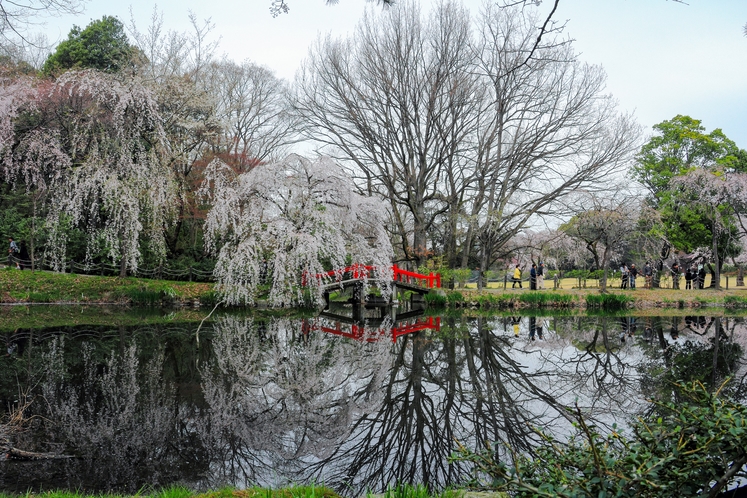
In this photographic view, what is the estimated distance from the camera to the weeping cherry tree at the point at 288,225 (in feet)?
46.0

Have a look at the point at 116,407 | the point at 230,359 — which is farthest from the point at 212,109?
the point at 116,407

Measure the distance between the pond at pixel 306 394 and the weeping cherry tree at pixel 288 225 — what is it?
2.18 m

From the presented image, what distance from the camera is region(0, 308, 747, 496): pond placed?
15.2ft

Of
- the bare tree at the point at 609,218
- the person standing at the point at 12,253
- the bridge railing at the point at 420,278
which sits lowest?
the bridge railing at the point at 420,278

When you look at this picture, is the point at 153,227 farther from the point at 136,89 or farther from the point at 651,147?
the point at 651,147

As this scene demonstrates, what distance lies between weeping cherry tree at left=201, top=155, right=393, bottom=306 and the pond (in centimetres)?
218

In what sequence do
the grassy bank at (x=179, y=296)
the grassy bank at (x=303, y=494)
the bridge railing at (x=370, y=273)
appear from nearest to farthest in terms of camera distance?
the grassy bank at (x=303, y=494) → the bridge railing at (x=370, y=273) → the grassy bank at (x=179, y=296)

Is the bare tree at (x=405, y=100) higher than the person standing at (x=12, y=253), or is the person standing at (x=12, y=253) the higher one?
the bare tree at (x=405, y=100)

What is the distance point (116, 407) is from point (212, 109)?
1773cm

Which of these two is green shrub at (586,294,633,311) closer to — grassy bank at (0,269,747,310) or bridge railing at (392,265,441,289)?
grassy bank at (0,269,747,310)

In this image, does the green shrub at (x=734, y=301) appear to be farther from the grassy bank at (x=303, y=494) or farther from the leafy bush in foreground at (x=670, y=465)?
the grassy bank at (x=303, y=494)

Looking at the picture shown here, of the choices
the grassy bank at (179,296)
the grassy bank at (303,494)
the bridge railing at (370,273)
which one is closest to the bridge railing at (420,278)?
the bridge railing at (370,273)

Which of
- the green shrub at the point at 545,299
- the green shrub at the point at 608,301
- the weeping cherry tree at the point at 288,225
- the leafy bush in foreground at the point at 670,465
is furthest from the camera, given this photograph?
the green shrub at the point at 608,301

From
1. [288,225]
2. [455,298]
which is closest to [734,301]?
[455,298]
